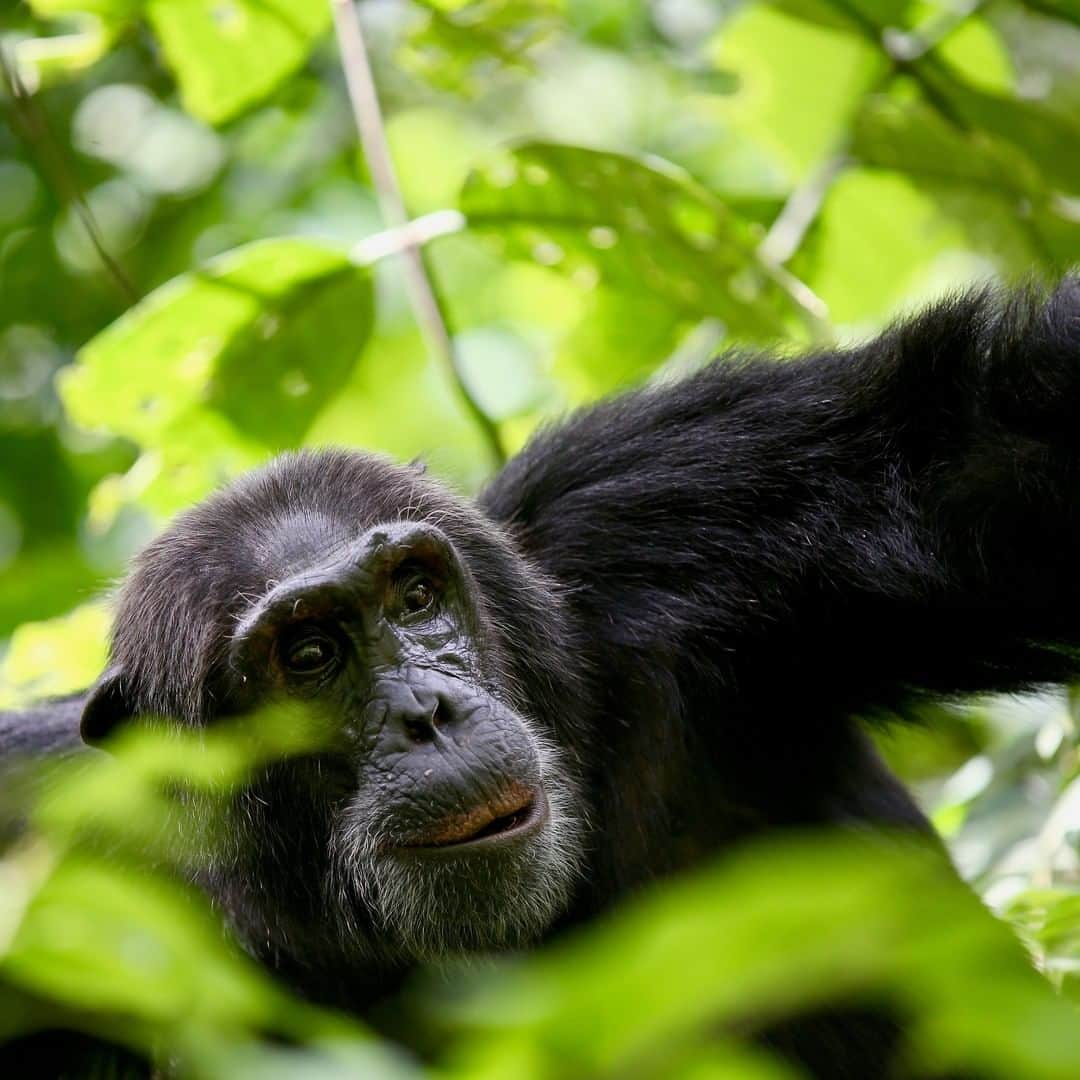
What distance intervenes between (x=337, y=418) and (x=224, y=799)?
11.8ft

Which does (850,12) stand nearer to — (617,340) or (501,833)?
(617,340)

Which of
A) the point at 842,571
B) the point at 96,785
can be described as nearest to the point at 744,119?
the point at 842,571

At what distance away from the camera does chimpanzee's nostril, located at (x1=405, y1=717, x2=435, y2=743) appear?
3.66 m

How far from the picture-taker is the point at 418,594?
400 cm

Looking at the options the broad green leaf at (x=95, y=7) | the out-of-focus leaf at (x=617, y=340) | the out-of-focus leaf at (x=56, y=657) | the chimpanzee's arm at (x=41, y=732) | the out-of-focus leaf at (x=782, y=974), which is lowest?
the out-of-focus leaf at (x=56, y=657)

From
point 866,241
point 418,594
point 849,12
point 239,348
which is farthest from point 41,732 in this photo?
point 849,12

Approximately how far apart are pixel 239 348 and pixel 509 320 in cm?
204

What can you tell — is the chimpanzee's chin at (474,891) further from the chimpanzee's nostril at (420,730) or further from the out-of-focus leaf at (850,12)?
the out-of-focus leaf at (850,12)

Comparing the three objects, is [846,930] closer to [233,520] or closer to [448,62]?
[233,520]

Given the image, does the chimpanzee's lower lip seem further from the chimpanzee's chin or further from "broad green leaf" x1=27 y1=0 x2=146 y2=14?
"broad green leaf" x1=27 y1=0 x2=146 y2=14

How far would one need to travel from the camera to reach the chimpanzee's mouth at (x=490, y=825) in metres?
3.58

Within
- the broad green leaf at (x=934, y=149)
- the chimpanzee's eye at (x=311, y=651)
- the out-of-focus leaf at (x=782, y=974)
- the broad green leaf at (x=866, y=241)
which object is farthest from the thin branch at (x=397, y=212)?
the out-of-focus leaf at (x=782, y=974)

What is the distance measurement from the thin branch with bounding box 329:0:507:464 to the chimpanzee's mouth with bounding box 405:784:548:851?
2.52 metres

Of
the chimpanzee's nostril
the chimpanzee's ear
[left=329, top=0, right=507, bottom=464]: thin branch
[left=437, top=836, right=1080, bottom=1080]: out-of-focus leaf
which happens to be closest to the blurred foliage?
[left=437, top=836, right=1080, bottom=1080]: out-of-focus leaf
